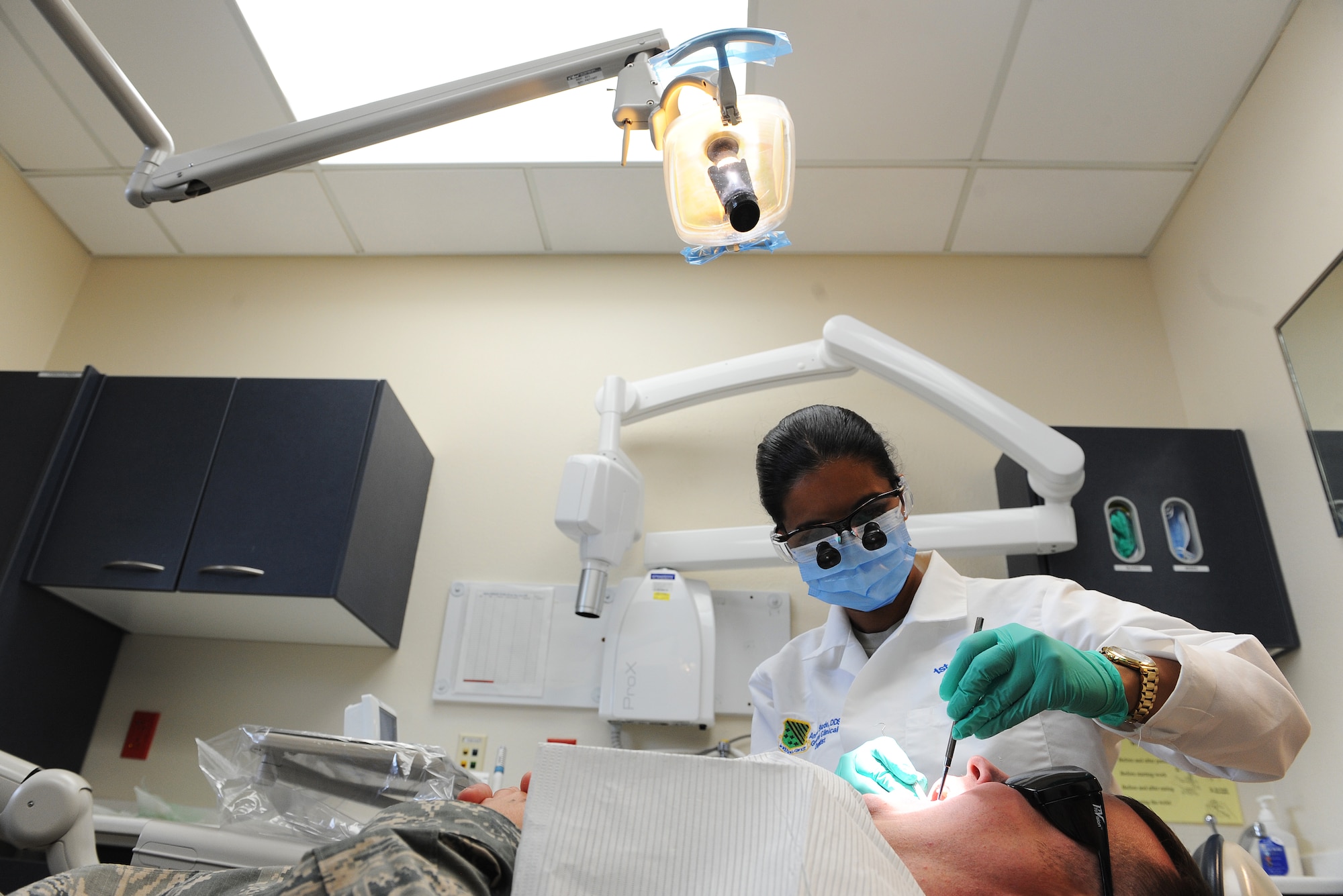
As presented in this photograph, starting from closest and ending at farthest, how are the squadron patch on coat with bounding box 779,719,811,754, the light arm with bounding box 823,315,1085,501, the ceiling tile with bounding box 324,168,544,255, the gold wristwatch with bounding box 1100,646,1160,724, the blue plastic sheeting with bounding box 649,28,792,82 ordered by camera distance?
the gold wristwatch with bounding box 1100,646,1160,724
the blue plastic sheeting with bounding box 649,28,792,82
the squadron patch on coat with bounding box 779,719,811,754
the light arm with bounding box 823,315,1085,501
the ceiling tile with bounding box 324,168,544,255

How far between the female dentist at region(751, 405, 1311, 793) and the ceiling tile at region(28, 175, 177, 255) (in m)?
2.52

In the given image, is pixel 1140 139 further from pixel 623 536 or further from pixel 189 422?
pixel 189 422

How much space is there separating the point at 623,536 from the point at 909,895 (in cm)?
162

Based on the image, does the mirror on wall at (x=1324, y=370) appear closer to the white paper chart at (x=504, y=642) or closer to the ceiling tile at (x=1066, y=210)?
the ceiling tile at (x=1066, y=210)

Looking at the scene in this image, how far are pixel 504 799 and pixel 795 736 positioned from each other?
2.91 feet

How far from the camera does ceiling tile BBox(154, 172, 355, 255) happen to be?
2801 millimetres

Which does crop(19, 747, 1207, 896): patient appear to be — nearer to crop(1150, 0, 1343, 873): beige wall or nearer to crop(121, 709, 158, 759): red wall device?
crop(1150, 0, 1343, 873): beige wall

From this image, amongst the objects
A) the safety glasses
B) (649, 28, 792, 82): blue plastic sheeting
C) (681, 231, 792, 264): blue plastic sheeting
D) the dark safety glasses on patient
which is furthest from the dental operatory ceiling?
the safety glasses

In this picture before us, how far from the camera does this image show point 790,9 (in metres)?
2.15

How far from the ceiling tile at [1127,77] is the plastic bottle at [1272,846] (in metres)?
1.75

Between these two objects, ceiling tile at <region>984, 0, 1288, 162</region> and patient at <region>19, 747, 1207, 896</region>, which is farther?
A: ceiling tile at <region>984, 0, 1288, 162</region>

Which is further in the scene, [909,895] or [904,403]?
[904,403]

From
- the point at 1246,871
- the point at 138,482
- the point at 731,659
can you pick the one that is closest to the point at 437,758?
the point at 1246,871

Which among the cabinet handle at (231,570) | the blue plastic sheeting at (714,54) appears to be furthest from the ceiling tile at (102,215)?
the blue plastic sheeting at (714,54)
